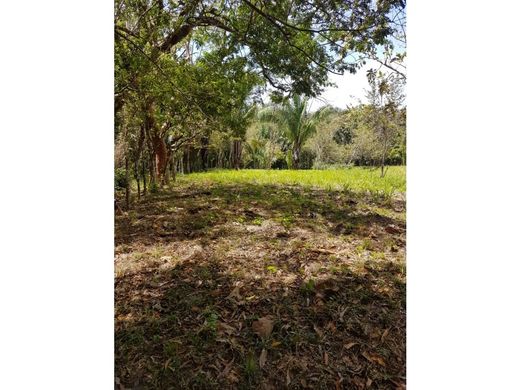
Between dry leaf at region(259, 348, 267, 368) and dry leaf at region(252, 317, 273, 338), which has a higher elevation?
dry leaf at region(252, 317, 273, 338)

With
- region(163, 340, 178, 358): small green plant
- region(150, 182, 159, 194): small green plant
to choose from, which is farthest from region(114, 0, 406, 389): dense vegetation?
region(150, 182, 159, 194): small green plant

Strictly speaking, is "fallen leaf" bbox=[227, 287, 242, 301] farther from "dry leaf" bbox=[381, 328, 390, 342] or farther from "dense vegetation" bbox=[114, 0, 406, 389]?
"dry leaf" bbox=[381, 328, 390, 342]

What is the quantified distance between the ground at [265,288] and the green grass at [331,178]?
10 millimetres

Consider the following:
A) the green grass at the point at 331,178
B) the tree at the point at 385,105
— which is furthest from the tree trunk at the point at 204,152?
the tree at the point at 385,105

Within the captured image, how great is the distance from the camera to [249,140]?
203 cm

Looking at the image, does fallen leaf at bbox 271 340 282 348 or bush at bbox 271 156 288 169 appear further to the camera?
bush at bbox 271 156 288 169

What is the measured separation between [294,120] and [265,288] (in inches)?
38.6

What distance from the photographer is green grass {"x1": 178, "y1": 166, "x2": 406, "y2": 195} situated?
5.74 ft

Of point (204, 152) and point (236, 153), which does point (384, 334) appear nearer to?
point (236, 153)

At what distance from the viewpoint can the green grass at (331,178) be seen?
175 cm

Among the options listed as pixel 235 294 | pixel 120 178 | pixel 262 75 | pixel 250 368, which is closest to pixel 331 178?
pixel 262 75
